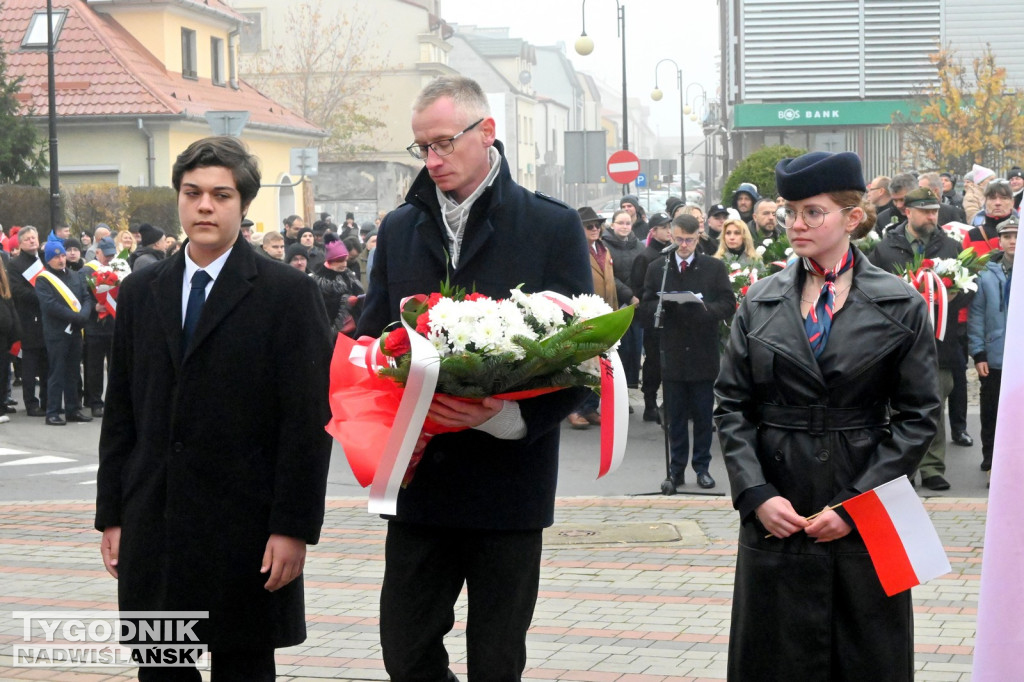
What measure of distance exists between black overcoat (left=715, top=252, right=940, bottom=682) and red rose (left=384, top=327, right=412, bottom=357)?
1073 mm

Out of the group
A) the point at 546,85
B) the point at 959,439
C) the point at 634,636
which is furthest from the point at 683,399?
the point at 546,85

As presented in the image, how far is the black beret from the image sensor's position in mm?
4316

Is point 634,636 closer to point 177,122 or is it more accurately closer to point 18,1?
point 177,122

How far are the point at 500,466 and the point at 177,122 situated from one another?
3741 centimetres

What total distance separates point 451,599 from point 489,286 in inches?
37.7

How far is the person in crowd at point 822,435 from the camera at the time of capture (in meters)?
4.13

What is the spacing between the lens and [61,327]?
1630 centimetres

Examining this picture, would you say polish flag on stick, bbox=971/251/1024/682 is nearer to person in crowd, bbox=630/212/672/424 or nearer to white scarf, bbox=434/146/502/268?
white scarf, bbox=434/146/502/268

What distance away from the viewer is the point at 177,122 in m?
39.7

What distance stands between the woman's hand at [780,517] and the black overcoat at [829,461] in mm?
35

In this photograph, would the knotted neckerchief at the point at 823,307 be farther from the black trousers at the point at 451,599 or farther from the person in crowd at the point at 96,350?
the person in crowd at the point at 96,350

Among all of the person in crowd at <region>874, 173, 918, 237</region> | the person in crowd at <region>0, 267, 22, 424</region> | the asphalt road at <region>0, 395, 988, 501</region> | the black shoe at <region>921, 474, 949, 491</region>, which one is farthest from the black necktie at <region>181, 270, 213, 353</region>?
the person in crowd at <region>0, 267, 22, 424</region>

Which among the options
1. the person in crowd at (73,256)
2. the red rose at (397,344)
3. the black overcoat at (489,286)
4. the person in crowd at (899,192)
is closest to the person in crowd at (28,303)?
the person in crowd at (73,256)

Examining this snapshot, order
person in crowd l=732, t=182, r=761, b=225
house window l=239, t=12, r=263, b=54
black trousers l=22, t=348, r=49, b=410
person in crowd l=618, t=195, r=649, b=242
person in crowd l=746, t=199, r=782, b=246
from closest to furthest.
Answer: person in crowd l=746, t=199, r=782, b=246, black trousers l=22, t=348, r=49, b=410, person in crowd l=732, t=182, r=761, b=225, person in crowd l=618, t=195, r=649, b=242, house window l=239, t=12, r=263, b=54
